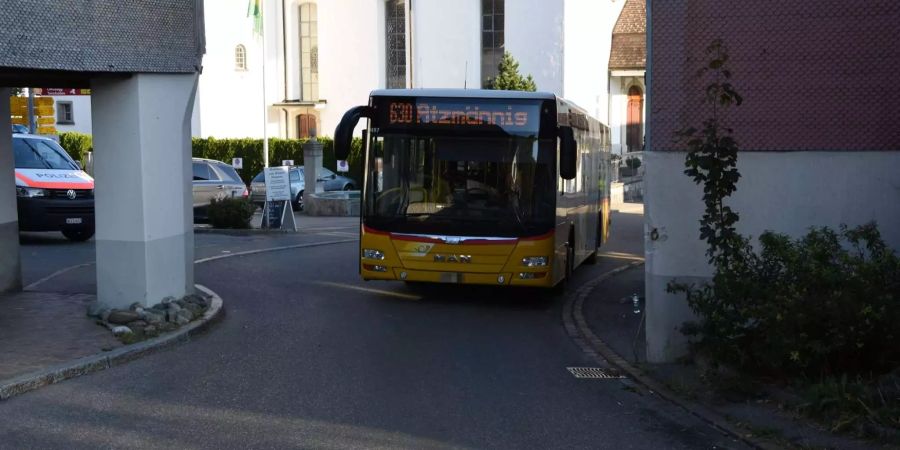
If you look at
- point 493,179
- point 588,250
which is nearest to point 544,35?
point 588,250

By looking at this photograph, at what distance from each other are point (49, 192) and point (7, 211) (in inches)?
260

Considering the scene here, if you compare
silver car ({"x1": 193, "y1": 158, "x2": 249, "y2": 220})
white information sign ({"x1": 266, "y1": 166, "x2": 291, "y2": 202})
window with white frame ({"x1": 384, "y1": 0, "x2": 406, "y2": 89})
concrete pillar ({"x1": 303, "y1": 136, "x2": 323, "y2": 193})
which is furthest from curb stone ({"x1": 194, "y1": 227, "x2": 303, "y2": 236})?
window with white frame ({"x1": 384, "y1": 0, "x2": 406, "y2": 89})

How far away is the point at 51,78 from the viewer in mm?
11336

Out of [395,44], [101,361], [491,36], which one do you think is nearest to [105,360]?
[101,361]

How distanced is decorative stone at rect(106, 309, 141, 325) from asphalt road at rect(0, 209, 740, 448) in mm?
775

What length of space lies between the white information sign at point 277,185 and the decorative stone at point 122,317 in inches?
535

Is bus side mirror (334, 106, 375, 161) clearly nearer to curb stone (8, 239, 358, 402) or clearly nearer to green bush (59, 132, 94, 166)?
curb stone (8, 239, 358, 402)

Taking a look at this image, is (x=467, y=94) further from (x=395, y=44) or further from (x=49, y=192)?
(x=395, y=44)

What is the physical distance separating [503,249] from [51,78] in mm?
5667

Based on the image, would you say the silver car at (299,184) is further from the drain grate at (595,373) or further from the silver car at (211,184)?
the drain grate at (595,373)

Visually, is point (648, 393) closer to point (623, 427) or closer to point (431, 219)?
point (623, 427)

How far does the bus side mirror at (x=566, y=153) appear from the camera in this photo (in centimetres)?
Result: 1302

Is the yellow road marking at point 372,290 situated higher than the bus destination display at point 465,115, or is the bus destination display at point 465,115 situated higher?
the bus destination display at point 465,115

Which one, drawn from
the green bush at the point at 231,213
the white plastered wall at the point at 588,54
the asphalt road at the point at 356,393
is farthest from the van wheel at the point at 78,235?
the white plastered wall at the point at 588,54
